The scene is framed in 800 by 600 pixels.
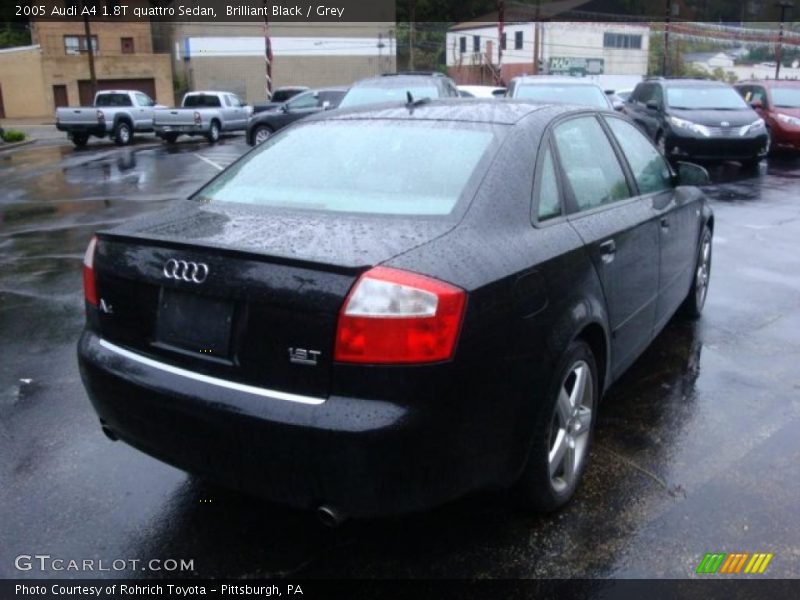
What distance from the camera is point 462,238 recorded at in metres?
2.71

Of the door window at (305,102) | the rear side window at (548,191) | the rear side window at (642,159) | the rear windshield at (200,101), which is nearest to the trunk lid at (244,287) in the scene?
the rear side window at (548,191)

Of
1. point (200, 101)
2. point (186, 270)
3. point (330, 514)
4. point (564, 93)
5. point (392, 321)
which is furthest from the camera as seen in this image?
point (200, 101)

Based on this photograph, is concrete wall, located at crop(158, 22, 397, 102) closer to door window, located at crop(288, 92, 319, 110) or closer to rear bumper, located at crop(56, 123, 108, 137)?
rear bumper, located at crop(56, 123, 108, 137)

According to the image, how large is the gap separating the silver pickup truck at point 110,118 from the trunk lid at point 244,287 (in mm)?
24579

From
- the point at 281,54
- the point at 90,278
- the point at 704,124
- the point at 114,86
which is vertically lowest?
the point at 704,124

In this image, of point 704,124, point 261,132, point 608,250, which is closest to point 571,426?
point 608,250

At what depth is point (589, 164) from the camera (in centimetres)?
376

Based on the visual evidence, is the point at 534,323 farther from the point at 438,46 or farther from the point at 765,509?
the point at 438,46

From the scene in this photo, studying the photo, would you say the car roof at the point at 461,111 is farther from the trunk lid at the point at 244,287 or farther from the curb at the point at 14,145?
the curb at the point at 14,145

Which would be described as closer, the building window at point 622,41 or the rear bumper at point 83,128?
the rear bumper at point 83,128

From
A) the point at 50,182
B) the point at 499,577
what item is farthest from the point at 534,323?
the point at 50,182

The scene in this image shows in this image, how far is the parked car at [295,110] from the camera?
20016mm

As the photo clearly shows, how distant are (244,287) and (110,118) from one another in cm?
2547

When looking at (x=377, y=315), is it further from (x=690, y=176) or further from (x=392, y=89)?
(x=392, y=89)
